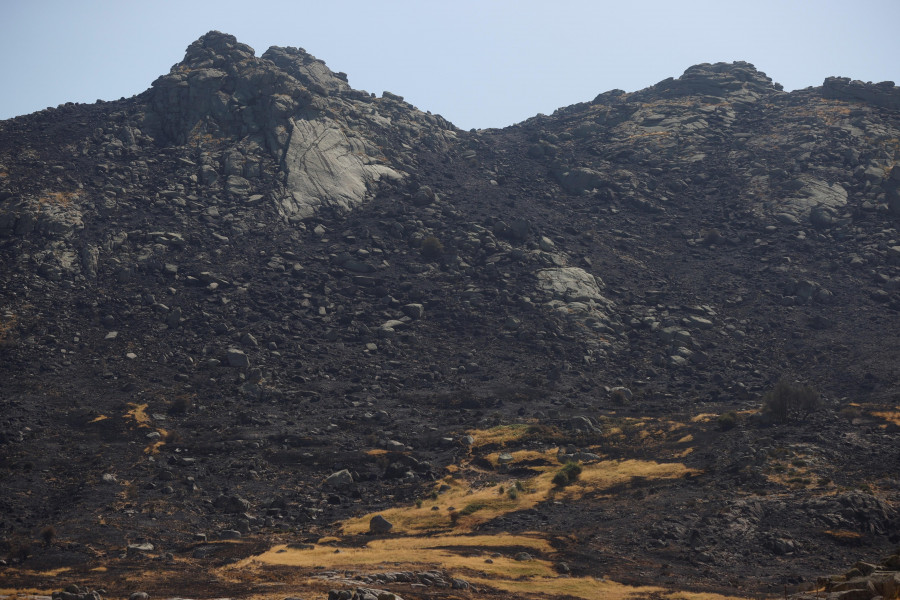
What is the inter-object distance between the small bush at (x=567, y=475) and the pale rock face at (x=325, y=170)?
58.7m

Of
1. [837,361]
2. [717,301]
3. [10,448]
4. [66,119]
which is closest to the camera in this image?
[10,448]

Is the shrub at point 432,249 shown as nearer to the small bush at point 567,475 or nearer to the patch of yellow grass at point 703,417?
the patch of yellow grass at point 703,417

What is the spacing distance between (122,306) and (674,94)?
115 m

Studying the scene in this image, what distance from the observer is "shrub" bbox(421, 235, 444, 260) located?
95.1 metres

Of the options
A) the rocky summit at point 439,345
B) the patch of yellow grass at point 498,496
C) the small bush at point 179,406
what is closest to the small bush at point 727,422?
the rocky summit at point 439,345

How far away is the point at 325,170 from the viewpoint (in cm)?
10388

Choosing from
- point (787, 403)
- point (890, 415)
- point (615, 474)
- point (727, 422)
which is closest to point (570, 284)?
point (727, 422)

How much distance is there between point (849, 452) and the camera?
169 feet

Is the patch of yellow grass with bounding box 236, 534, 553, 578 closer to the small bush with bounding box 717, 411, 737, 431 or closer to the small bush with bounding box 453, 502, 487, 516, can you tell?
the small bush with bounding box 453, 502, 487, 516

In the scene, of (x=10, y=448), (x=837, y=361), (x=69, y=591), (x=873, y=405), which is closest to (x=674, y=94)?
(x=837, y=361)

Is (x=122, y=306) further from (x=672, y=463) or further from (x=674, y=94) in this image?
(x=674, y=94)

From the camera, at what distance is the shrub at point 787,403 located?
59.3m

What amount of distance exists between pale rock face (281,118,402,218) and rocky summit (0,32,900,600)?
1.58 feet

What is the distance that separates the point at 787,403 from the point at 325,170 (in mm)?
69954
